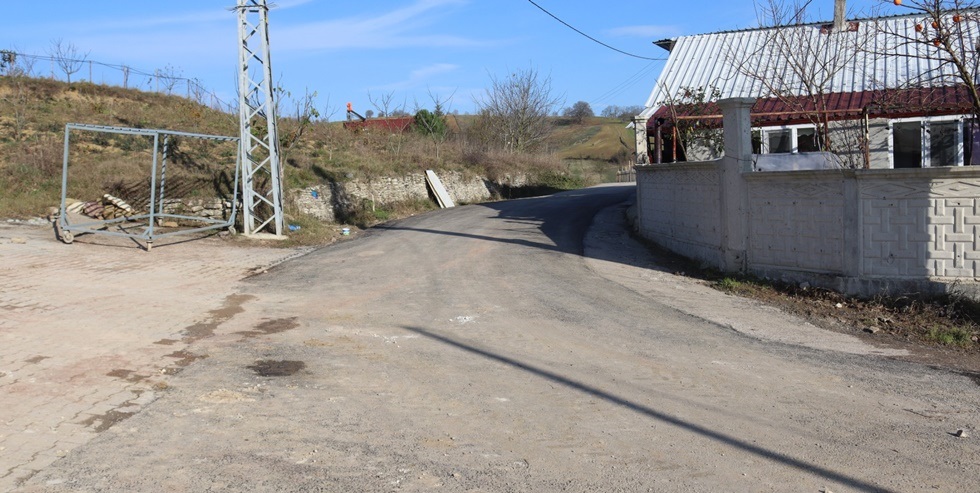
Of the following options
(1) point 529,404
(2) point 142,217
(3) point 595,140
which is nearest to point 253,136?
(2) point 142,217

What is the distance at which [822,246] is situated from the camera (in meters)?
11.4

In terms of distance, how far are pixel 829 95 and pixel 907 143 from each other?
88.9 inches

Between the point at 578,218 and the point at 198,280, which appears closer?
the point at 198,280

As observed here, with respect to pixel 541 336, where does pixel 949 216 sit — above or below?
A: above

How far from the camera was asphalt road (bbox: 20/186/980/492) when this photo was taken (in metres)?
4.99

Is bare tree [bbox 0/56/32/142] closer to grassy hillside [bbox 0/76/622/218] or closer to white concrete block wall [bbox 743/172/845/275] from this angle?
grassy hillside [bbox 0/76/622/218]

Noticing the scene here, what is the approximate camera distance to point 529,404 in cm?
649

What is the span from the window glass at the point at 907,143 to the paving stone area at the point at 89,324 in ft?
48.6

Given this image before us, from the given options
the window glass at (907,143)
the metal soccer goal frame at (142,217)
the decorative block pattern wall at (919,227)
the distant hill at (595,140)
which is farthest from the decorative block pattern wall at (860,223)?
the distant hill at (595,140)

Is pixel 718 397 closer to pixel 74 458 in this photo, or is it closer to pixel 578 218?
pixel 74 458

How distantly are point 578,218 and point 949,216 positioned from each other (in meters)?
12.0

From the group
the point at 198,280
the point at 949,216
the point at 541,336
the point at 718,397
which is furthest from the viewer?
the point at 198,280

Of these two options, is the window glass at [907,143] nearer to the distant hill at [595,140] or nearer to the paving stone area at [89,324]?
the paving stone area at [89,324]

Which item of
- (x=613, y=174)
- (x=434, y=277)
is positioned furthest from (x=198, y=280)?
(x=613, y=174)
